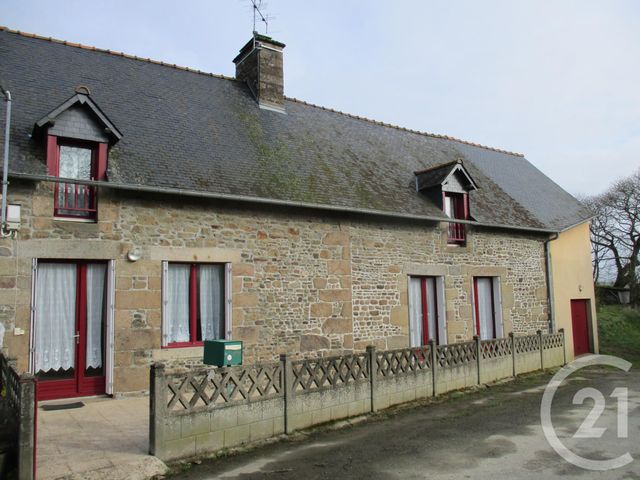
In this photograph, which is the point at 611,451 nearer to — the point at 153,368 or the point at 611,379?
the point at 153,368

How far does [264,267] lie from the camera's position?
32.5 feet

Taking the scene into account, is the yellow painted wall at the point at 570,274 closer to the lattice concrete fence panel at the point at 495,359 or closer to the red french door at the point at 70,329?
the lattice concrete fence panel at the point at 495,359

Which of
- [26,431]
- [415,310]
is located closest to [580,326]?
[415,310]

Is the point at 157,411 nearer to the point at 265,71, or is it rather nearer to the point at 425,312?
the point at 425,312

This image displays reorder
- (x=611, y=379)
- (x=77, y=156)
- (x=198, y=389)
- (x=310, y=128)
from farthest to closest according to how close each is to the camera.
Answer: (x=310, y=128), (x=611, y=379), (x=77, y=156), (x=198, y=389)

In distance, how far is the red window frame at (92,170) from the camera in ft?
26.7

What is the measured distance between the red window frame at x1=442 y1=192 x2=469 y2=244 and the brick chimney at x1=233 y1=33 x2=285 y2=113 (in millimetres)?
5161

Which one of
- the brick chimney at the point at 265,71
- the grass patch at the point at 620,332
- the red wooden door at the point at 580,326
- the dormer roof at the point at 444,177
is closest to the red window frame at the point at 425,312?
the dormer roof at the point at 444,177

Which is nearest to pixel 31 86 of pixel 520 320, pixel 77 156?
pixel 77 156

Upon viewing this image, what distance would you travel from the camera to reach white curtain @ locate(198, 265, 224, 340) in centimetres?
930

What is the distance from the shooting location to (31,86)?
9.39 meters

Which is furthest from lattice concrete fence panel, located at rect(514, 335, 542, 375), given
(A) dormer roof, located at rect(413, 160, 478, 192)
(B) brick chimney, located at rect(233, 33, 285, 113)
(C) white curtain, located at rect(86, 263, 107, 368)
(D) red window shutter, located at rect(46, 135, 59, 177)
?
(D) red window shutter, located at rect(46, 135, 59, 177)

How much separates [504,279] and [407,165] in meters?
4.22

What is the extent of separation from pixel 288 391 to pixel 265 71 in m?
9.45
